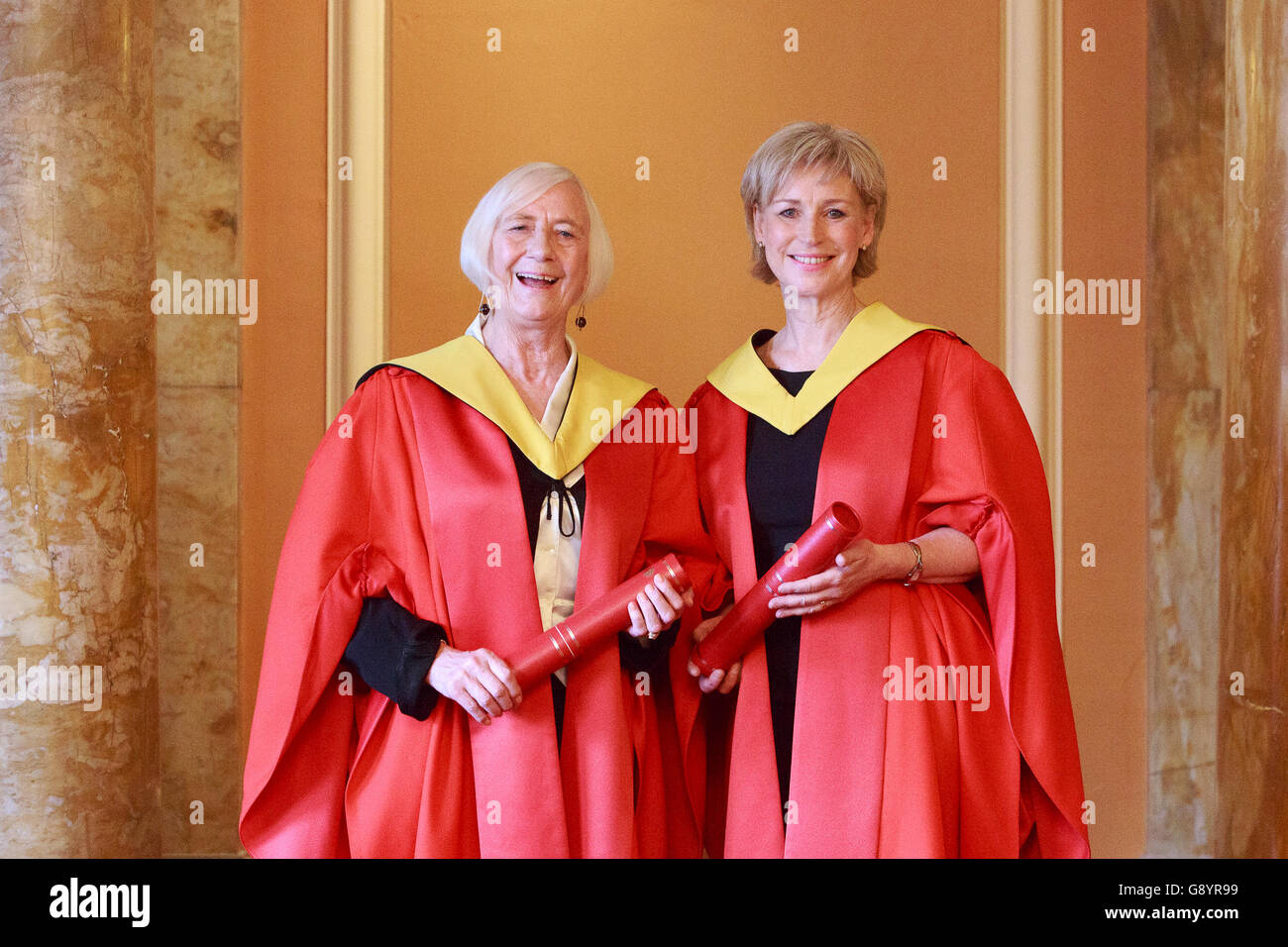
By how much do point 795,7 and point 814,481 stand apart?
2103mm

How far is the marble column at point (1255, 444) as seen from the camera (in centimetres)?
300

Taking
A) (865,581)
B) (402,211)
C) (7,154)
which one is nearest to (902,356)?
(865,581)

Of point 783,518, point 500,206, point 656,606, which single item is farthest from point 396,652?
point 500,206

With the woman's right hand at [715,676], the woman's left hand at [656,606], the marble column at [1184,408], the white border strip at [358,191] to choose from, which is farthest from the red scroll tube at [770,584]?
the marble column at [1184,408]

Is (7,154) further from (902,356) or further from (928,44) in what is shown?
(928,44)

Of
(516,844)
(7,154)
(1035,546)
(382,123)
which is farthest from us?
(382,123)

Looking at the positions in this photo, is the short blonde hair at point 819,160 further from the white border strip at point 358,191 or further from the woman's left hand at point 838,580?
the white border strip at point 358,191

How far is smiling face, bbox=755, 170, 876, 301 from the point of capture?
2.67 meters

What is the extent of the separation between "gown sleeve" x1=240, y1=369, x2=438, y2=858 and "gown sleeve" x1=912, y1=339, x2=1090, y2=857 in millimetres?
1175

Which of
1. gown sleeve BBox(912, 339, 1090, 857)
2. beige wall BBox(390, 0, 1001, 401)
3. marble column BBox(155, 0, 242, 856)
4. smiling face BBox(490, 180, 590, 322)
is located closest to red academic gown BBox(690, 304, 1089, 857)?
gown sleeve BBox(912, 339, 1090, 857)

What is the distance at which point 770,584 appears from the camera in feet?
8.11

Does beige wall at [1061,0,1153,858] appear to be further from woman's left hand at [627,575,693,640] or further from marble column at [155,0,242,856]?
marble column at [155,0,242,856]

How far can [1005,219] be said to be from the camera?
4074 millimetres

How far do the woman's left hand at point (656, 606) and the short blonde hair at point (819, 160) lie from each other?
95 cm
